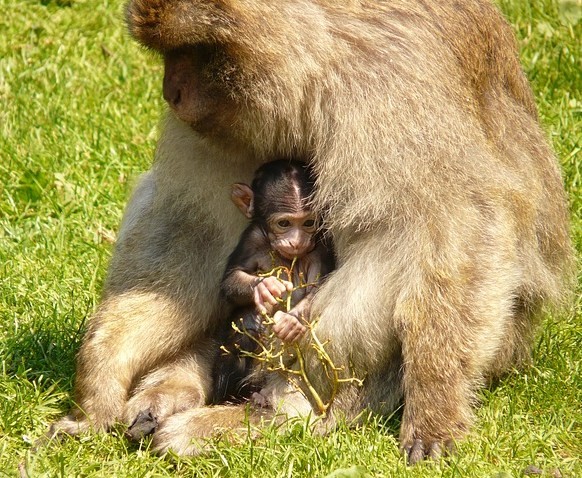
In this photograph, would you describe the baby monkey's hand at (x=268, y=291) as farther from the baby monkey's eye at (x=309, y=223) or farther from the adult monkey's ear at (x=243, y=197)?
the adult monkey's ear at (x=243, y=197)

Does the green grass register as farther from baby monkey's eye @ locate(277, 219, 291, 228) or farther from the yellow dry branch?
baby monkey's eye @ locate(277, 219, 291, 228)

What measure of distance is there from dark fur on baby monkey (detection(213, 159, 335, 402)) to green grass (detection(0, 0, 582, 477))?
2.02 ft

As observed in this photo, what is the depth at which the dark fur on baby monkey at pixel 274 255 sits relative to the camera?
5938 millimetres

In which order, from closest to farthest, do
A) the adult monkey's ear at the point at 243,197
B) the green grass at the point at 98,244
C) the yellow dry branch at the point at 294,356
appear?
the green grass at the point at 98,244 < the yellow dry branch at the point at 294,356 < the adult monkey's ear at the point at 243,197

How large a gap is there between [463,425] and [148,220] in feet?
6.77

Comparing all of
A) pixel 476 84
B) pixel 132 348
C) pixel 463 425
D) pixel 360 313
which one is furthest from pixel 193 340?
pixel 476 84

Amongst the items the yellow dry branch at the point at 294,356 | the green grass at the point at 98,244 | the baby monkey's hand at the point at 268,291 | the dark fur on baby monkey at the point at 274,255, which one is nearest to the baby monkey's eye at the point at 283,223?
the dark fur on baby monkey at the point at 274,255

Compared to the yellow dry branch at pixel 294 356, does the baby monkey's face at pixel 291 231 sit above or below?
above

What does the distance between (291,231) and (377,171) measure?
601mm

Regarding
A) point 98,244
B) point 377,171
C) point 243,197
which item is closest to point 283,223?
point 243,197

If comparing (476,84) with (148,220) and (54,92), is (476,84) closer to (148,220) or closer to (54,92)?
(148,220)

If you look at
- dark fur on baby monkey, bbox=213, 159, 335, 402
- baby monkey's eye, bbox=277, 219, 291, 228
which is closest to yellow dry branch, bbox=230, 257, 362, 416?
dark fur on baby monkey, bbox=213, 159, 335, 402

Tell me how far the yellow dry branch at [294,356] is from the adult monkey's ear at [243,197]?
324 mm

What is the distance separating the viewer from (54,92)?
950 centimetres
